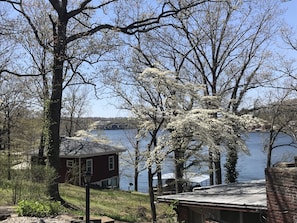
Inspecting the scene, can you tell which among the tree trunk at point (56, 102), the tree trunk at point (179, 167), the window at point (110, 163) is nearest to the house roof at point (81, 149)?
the window at point (110, 163)

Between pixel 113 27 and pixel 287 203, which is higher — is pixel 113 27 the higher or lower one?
the higher one

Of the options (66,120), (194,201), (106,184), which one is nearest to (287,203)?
(194,201)

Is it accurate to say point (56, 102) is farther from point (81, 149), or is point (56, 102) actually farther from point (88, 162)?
point (88, 162)

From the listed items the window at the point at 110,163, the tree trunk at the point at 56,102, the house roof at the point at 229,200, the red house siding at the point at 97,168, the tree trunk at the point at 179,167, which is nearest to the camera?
the house roof at the point at 229,200

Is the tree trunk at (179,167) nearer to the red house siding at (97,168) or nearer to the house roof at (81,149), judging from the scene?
the red house siding at (97,168)

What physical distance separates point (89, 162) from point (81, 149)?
58.4 inches

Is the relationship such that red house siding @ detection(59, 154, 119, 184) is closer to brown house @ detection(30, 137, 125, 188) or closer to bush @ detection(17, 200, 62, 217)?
brown house @ detection(30, 137, 125, 188)

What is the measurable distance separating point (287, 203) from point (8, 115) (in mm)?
29707

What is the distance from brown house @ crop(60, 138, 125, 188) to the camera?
34.5 meters

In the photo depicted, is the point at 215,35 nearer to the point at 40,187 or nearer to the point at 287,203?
the point at 40,187

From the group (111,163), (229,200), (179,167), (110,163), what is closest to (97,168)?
(110,163)

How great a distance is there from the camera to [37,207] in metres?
11.5

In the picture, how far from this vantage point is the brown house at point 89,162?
34500 mm

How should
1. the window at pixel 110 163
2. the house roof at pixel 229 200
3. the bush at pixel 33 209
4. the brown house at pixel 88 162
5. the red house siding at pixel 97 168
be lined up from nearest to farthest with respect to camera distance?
the house roof at pixel 229 200 < the bush at pixel 33 209 < the brown house at pixel 88 162 < the red house siding at pixel 97 168 < the window at pixel 110 163
